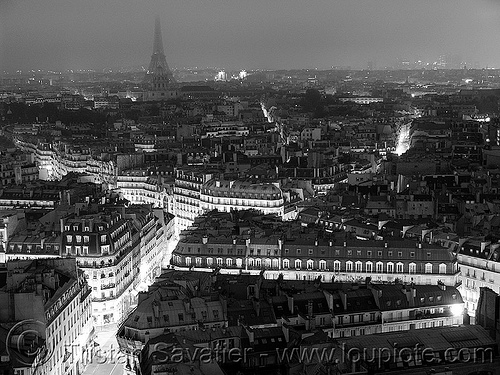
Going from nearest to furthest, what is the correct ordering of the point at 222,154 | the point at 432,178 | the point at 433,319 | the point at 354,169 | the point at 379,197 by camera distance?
the point at 433,319 < the point at 379,197 < the point at 432,178 < the point at 354,169 < the point at 222,154

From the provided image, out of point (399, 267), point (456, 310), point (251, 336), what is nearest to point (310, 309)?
point (251, 336)

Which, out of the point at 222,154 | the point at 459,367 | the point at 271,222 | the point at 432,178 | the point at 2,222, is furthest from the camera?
the point at 222,154

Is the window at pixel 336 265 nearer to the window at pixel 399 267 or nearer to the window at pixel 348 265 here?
the window at pixel 348 265

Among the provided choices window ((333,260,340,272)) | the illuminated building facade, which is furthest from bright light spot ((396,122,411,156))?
window ((333,260,340,272))

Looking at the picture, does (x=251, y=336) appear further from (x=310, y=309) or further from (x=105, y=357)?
(x=105, y=357)

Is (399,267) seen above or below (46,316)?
below

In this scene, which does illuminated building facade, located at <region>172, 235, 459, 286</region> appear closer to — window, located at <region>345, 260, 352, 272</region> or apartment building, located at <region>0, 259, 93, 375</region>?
window, located at <region>345, 260, 352, 272</region>

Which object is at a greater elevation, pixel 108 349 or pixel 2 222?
pixel 2 222

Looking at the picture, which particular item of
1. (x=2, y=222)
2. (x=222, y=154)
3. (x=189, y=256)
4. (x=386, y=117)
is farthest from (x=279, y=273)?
(x=386, y=117)

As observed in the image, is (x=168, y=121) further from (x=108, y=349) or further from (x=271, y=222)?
(x=108, y=349)

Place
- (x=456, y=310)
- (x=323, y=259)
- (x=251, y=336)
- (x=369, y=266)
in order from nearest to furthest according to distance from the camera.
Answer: (x=251, y=336)
(x=456, y=310)
(x=369, y=266)
(x=323, y=259)

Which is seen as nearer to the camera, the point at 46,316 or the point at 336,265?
the point at 46,316
